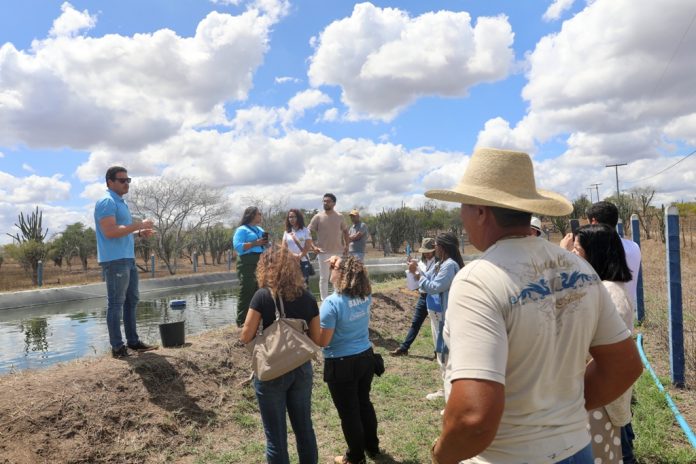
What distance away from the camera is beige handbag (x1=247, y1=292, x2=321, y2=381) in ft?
10.2

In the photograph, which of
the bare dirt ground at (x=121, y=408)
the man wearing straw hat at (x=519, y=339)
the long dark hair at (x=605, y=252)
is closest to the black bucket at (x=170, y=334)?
the bare dirt ground at (x=121, y=408)

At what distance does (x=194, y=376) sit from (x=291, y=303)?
269cm

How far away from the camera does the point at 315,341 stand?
3439 mm

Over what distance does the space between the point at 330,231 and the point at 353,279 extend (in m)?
4.56

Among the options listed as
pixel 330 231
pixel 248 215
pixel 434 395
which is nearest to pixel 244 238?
pixel 248 215

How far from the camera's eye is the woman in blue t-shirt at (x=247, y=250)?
6.18 meters

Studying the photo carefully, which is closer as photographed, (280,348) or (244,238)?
(280,348)

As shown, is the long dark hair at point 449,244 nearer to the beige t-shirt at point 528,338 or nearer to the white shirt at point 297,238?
the white shirt at point 297,238

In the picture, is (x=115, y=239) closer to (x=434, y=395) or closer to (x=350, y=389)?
(x=350, y=389)

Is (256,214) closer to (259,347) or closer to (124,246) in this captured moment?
(124,246)

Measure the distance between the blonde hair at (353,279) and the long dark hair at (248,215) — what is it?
2.70 meters

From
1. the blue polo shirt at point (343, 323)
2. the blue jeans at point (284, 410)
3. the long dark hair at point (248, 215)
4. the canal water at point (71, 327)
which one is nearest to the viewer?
the blue jeans at point (284, 410)

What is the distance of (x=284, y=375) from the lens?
3.21 m

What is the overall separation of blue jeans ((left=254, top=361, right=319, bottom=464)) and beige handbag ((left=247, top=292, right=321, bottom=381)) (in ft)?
0.40
